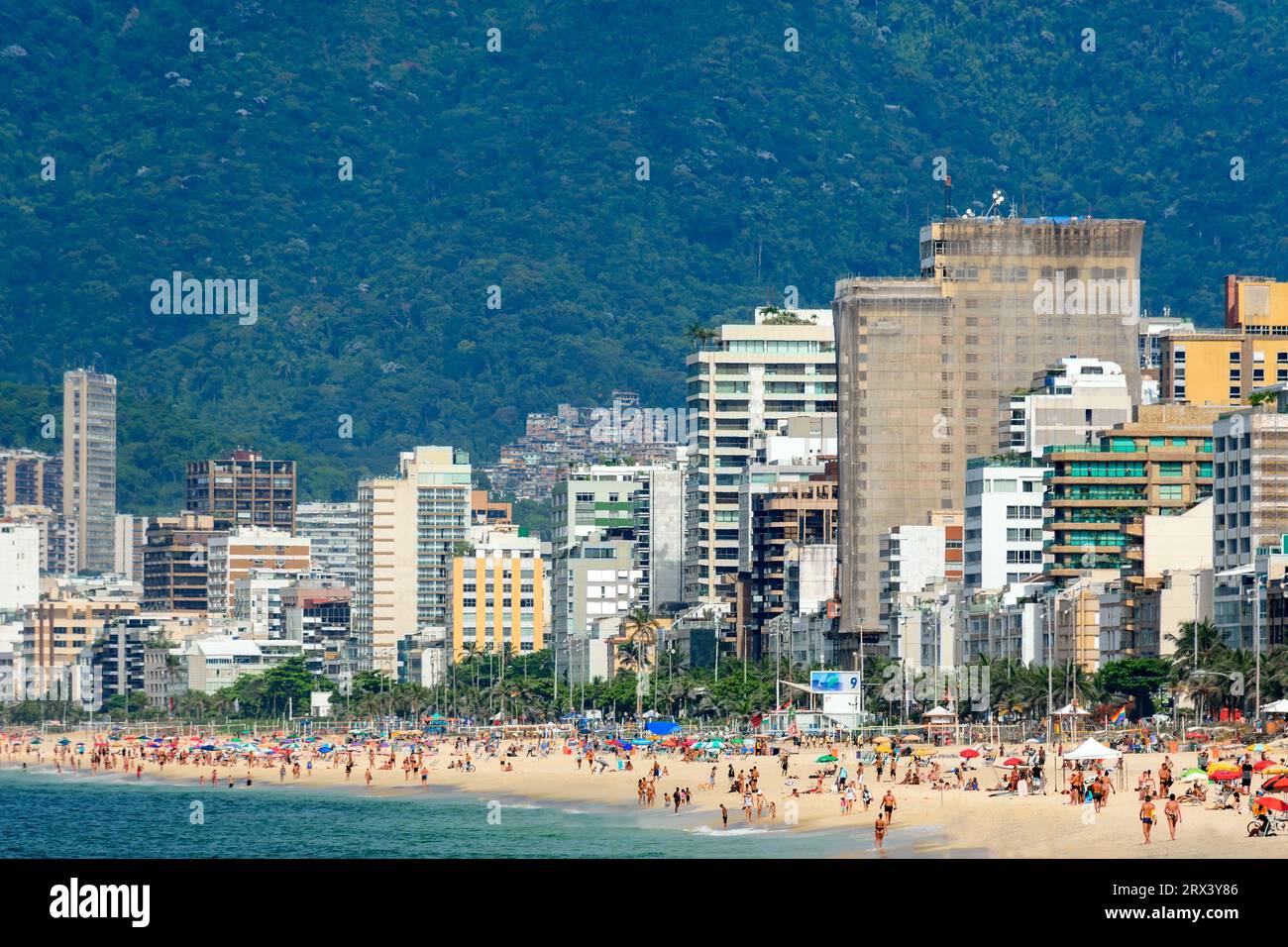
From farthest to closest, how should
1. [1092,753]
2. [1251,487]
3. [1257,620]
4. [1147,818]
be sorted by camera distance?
[1251,487] → [1257,620] → [1092,753] → [1147,818]

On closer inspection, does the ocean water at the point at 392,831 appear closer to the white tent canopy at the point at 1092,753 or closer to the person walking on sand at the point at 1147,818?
the white tent canopy at the point at 1092,753

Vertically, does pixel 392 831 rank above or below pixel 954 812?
below

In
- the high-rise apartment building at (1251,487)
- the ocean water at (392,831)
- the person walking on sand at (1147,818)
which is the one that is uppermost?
the high-rise apartment building at (1251,487)

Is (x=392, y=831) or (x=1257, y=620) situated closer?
(x=392, y=831)

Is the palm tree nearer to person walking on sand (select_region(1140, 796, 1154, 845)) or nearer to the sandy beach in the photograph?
the sandy beach

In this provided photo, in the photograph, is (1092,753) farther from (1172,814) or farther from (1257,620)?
(1257,620)

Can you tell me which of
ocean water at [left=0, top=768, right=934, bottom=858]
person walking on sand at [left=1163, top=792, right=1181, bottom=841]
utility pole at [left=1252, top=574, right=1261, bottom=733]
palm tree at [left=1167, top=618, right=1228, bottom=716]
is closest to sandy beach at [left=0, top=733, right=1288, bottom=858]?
person walking on sand at [left=1163, top=792, right=1181, bottom=841]

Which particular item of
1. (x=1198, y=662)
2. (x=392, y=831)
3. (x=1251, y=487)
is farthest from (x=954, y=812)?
(x=1251, y=487)

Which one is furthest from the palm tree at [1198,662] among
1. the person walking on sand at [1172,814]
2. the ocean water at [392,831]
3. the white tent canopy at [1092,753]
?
the person walking on sand at [1172,814]

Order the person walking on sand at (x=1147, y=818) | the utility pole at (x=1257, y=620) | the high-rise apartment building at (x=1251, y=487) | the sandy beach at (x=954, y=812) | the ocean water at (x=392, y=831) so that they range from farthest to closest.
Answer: the high-rise apartment building at (x=1251, y=487)
the utility pole at (x=1257, y=620)
the ocean water at (x=392, y=831)
the sandy beach at (x=954, y=812)
the person walking on sand at (x=1147, y=818)
